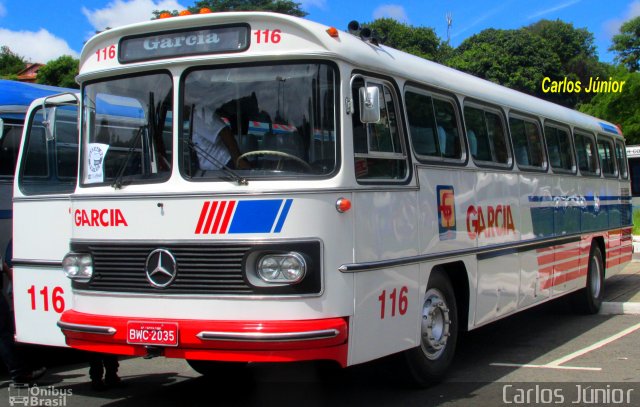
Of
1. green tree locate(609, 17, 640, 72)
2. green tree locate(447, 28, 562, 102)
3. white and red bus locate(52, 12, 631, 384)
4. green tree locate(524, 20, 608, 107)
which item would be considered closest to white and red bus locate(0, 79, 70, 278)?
white and red bus locate(52, 12, 631, 384)

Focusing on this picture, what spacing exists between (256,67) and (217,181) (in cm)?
85

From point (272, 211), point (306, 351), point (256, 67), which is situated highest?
point (256, 67)

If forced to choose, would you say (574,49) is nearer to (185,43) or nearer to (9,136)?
(9,136)

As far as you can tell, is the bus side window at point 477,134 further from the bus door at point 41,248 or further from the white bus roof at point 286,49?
the bus door at point 41,248

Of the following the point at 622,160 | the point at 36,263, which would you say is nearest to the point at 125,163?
the point at 36,263

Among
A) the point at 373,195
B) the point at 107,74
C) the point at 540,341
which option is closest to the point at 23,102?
the point at 107,74

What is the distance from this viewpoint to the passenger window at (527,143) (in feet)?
27.9

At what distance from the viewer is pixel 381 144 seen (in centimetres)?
586

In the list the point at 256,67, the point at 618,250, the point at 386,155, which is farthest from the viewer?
the point at 618,250

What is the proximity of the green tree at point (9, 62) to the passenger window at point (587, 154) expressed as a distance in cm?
5487

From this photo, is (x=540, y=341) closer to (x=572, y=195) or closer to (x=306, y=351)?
(x=572, y=195)

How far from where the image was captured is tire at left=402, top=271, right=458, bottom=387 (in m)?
6.35

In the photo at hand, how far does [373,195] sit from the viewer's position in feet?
18.3

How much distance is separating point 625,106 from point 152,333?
35.1 metres
